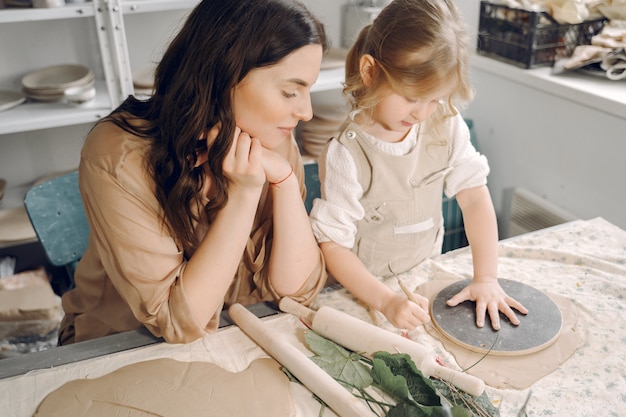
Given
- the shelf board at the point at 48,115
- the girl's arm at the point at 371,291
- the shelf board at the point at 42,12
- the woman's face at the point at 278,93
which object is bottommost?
the girl's arm at the point at 371,291

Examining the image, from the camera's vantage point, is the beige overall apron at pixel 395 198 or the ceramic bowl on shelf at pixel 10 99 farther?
the ceramic bowl on shelf at pixel 10 99

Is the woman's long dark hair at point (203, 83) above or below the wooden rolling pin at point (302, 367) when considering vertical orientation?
above

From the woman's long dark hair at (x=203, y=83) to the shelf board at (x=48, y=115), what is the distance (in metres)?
1.04

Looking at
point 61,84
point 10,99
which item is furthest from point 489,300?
point 10,99

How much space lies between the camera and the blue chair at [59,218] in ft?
4.31

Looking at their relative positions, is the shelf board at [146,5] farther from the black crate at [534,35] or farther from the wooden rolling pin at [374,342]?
the wooden rolling pin at [374,342]

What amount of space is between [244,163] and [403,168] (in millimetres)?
358

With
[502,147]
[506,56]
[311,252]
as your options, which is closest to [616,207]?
[502,147]

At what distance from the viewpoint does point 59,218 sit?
4.42 ft

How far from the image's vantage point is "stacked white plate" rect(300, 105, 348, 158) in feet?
7.72

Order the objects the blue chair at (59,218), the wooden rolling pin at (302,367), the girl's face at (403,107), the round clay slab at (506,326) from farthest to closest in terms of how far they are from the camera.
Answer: the blue chair at (59,218) < the girl's face at (403,107) < the round clay slab at (506,326) < the wooden rolling pin at (302,367)

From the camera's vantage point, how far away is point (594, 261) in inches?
45.9

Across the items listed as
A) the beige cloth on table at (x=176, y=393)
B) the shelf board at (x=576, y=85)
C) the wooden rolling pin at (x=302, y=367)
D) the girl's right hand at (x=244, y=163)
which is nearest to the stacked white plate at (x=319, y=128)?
the shelf board at (x=576, y=85)

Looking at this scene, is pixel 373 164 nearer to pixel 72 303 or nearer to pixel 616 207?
pixel 72 303
